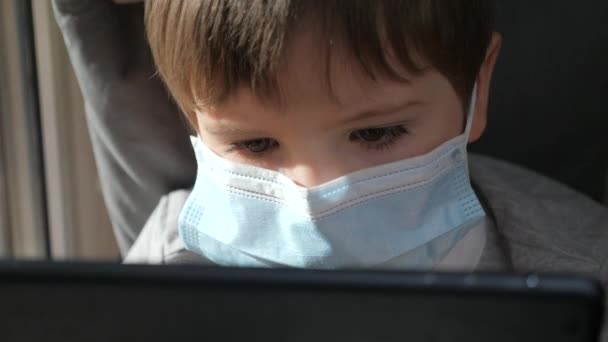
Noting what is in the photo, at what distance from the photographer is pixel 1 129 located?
3.89 ft

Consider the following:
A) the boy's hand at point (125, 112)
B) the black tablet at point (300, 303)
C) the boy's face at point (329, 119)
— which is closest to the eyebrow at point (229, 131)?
the boy's face at point (329, 119)

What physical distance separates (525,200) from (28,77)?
677 millimetres

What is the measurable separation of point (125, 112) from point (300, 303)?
2.22 feet

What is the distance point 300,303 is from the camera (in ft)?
1.16

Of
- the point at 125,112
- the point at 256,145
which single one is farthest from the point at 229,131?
the point at 125,112

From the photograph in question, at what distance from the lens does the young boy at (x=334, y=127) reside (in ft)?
2.31

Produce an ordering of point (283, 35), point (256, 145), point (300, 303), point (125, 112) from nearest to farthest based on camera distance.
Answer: point (300, 303) → point (283, 35) → point (256, 145) → point (125, 112)

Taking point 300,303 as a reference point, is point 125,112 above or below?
below

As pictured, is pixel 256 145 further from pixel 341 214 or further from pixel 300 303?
pixel 300 303

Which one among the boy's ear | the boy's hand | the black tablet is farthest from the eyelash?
the black tablet

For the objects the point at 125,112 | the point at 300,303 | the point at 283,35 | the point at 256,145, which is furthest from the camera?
the point at 125,112

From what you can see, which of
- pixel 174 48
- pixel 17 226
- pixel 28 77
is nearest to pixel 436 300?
pixel 174 48

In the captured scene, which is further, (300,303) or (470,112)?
(470,112)

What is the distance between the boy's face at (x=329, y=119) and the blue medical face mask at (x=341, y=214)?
1cm
